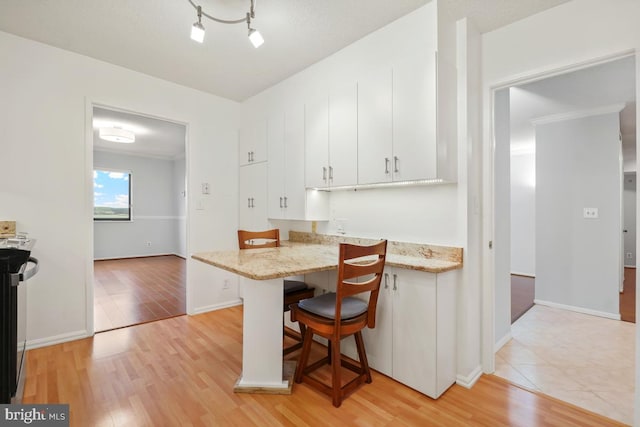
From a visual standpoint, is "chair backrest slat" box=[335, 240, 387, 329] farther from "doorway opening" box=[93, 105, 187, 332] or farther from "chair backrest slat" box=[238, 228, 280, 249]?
"doorway opening" box=[93, 105, 187, 332]

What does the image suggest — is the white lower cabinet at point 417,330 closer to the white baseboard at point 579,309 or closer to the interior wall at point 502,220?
the interior wall at point 502,220

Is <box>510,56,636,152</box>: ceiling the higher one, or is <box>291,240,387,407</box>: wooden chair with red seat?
<box>510,56,636,152</box>: ceiling

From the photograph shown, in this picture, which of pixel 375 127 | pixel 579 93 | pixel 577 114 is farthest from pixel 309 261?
pixel 577 114

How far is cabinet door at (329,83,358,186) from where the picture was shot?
7.90ft

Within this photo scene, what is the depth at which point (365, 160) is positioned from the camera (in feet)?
7.64

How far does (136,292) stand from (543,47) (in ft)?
17.3

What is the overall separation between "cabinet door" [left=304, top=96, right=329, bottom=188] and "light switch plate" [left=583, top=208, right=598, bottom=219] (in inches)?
136

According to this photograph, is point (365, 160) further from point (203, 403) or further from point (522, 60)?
point (203, 403)

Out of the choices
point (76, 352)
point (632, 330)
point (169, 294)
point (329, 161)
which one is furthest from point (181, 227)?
point (632, 330)

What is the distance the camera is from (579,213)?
3.76 m

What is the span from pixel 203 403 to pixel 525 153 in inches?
265

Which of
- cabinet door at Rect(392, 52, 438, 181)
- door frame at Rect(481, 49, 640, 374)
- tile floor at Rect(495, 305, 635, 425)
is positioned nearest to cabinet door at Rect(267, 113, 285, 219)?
cabinet door at Rect(392, 52, 438, 181)

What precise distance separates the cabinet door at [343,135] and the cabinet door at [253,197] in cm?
113

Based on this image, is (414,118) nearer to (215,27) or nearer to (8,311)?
(215,27)
